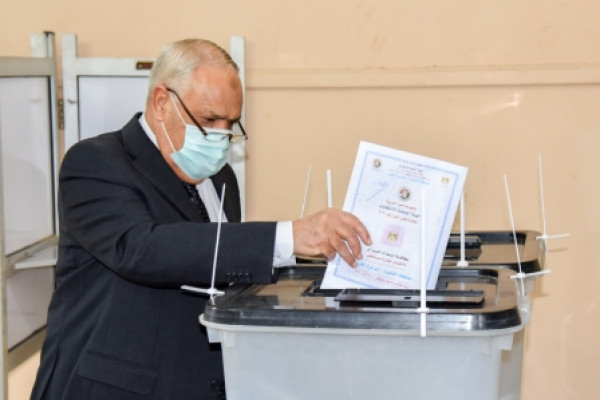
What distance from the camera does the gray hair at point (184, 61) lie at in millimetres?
1992

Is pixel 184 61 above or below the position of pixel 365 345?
above

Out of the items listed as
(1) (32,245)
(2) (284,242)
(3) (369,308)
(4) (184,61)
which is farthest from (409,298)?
(1) (32,245)

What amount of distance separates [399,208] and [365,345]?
301mm

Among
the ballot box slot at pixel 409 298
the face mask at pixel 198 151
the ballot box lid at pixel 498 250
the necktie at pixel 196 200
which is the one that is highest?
the face mask at pixel 198 151

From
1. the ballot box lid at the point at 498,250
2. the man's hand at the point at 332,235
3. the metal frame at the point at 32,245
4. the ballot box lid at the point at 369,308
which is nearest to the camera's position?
the ballot box lid at the point at 369,308

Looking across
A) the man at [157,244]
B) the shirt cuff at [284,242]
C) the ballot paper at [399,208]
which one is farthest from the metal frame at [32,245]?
the ballot paper at [399,208]

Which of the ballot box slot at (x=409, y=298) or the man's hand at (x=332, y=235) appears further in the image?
the man's hand at (x=332, y=235)

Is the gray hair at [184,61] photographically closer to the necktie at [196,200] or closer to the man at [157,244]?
the man at [157,244]

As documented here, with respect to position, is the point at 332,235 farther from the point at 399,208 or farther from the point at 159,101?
the point at 159,101

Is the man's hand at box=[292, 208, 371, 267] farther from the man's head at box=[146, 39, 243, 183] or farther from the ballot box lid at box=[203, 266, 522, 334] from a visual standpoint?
the man's head at box=[146, 39, 243, 183]

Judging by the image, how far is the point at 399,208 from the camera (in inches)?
64.2

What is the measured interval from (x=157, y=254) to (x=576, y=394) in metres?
2.18

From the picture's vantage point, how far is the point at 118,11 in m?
3.33

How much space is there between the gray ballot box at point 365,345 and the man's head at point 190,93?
1.92 feet
